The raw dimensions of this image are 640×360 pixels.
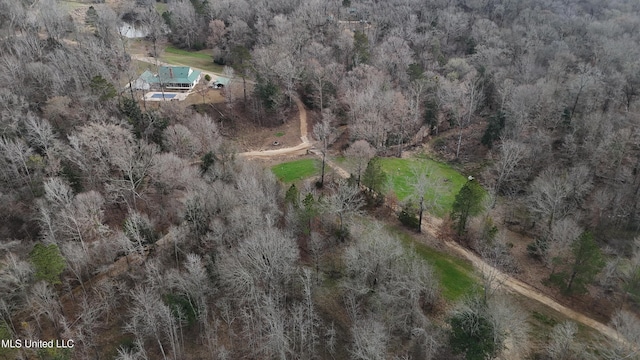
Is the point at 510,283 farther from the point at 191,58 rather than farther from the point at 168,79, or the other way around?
the point at 191,58

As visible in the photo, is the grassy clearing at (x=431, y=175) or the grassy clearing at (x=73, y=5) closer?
the grassy clearing at (x=431, y=175)

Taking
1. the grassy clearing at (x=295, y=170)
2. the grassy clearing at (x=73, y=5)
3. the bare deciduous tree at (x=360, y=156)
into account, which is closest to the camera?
the bare deciduous tree at (x=360, y=156)

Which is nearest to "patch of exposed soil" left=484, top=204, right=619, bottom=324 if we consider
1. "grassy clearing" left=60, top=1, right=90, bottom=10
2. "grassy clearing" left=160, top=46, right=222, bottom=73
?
"grassy clearing" left=160, top=46, right=222, bottom=73

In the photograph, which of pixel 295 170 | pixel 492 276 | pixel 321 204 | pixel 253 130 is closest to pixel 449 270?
pixel 492 276

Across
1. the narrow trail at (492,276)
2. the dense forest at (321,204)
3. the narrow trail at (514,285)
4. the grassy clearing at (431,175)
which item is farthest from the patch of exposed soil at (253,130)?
the narrow trail at (514,285)

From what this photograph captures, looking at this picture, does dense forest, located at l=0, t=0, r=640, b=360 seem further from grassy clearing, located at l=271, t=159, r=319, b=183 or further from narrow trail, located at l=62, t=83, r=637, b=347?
grassy clearing, located at l=271, t=159, r=319, b=183

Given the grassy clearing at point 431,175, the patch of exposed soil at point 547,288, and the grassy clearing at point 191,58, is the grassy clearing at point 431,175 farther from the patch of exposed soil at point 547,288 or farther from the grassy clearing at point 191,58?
the grassy clearing at point 191,58
